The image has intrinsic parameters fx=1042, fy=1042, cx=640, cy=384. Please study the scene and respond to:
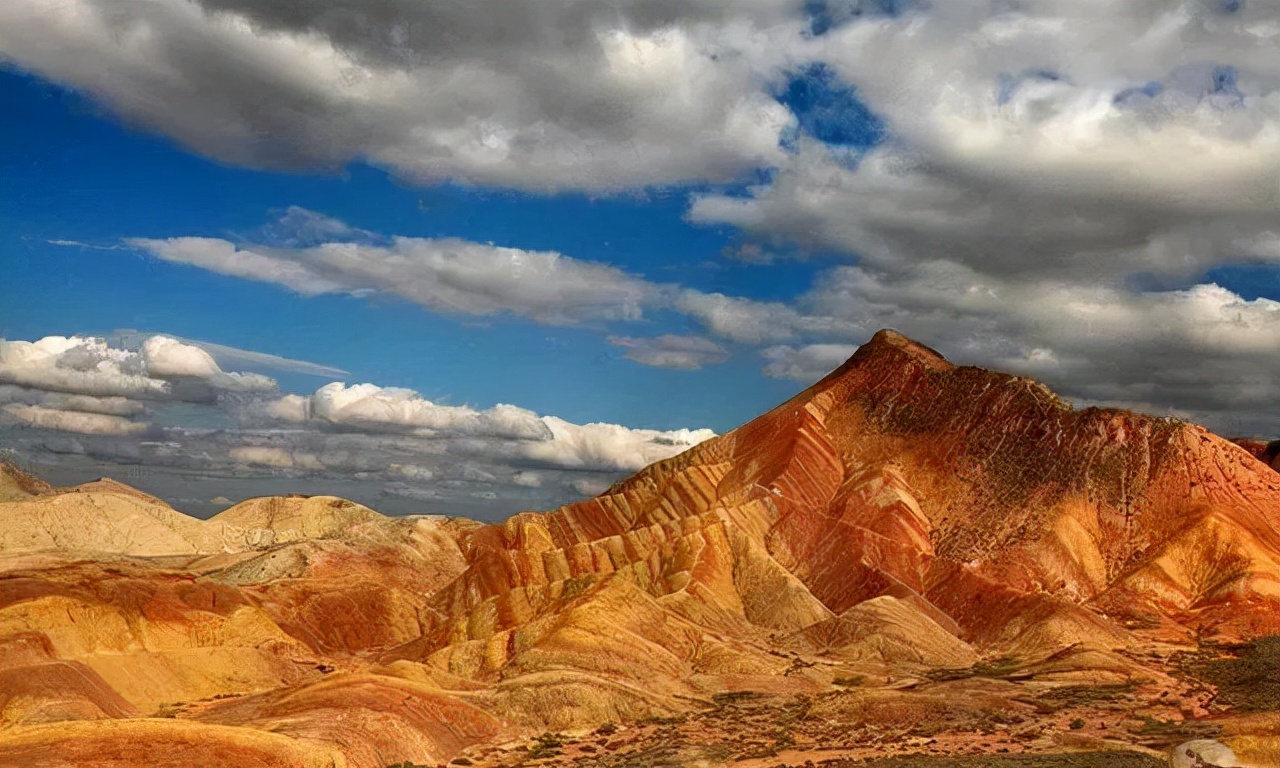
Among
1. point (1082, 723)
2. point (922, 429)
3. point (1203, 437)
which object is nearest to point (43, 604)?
point (1082, 723)

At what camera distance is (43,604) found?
91188 mm

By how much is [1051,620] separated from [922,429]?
4430cm

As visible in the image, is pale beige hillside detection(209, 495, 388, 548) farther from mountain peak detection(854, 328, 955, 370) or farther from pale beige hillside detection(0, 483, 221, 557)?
mountain peak detection(854, 328, 955, 370)

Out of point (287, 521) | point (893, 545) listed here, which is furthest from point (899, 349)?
point (287, 521)

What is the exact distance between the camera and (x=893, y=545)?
13062cm

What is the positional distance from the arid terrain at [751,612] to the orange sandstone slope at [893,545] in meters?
0.42

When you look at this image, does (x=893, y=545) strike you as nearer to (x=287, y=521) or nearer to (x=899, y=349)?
(x=899, y=349)

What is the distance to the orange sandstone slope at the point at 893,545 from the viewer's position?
355 feet

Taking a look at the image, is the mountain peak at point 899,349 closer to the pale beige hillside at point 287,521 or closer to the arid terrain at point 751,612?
the arid terrain at point 751,612

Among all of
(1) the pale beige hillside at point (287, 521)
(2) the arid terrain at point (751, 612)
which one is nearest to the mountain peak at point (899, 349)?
(2) the arid terrain at point (751, 612)

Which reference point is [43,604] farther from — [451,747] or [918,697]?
[918,697]

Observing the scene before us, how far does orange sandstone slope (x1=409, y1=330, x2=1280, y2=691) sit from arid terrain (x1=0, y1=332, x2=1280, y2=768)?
42cm

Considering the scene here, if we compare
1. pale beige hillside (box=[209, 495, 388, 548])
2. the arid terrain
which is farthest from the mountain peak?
pale beige hillside (box=[209, 495, 388, 548])

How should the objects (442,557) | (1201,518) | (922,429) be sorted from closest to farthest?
(1201,518) < (922,429) < (442,557)
